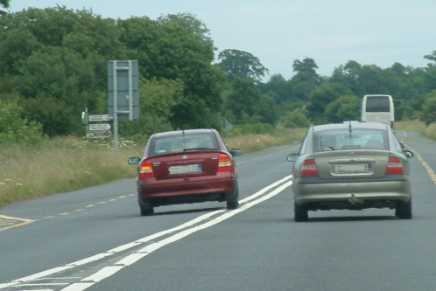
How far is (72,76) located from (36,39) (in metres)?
9.92

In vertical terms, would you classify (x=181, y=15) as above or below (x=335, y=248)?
above

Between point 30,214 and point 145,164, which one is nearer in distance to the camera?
point 145,164

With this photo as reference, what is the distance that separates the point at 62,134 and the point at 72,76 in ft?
11.3

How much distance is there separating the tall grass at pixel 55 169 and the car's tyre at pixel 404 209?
10.5m

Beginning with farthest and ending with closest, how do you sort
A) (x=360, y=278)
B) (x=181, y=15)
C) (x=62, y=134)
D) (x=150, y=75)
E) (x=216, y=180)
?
(x=181, y=15) < (x=150, y=75) < (x=62, y=134) < (x=216, y=180) < (x=360, y=278)

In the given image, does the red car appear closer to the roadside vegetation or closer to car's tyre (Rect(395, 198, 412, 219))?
car's tyre (Rect(395, 198, 412, 219))

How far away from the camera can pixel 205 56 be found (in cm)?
7619

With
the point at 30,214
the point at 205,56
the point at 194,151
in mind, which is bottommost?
the point at 30,214

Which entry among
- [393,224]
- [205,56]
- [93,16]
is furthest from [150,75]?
[393,224]

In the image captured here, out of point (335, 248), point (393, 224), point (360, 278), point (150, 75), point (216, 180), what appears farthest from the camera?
point (150, 75)

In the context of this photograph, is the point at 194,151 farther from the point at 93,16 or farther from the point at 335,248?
the point at 93,16

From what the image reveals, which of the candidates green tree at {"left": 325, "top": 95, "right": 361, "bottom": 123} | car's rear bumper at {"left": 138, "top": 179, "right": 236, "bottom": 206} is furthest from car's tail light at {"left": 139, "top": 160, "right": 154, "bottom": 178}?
green tree at {"left": 325, "top": 95, "right": 361, "bottom": 123}

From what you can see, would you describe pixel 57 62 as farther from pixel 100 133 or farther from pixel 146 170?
pixel 146 170

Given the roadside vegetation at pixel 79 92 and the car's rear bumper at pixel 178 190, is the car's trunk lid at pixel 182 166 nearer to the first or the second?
the car's rear bumper at pixel 178 190
